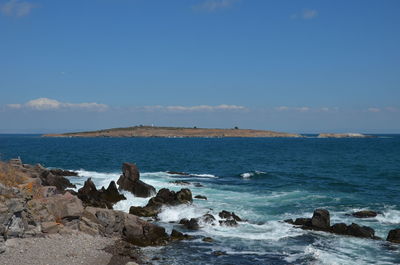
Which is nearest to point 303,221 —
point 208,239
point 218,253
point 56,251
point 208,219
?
point 208,219

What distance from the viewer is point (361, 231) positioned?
2650cm

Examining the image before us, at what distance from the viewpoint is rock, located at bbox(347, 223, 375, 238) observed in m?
26.4

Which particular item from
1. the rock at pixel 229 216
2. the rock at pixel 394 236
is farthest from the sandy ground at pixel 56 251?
the rock at pixel 394 236

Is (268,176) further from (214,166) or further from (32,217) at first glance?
(32,217)

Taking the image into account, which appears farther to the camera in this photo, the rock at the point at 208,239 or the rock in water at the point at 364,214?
the rock in water at the point at 364,214

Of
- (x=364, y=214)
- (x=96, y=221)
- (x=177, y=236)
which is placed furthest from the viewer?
(x=364, y=214)

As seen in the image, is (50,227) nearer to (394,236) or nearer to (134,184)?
(134,184)

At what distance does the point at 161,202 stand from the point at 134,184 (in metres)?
6.03

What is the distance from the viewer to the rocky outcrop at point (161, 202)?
1268 inches

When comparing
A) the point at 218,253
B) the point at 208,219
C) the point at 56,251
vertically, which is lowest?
the point at 218,253

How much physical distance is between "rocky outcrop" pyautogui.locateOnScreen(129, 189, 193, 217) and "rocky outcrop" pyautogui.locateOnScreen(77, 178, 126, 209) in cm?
318

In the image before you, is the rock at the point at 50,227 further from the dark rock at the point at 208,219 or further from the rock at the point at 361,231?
the rock at the point at 361,231

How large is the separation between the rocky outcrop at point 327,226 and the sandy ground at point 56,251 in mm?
14201

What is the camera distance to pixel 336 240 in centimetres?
2566
